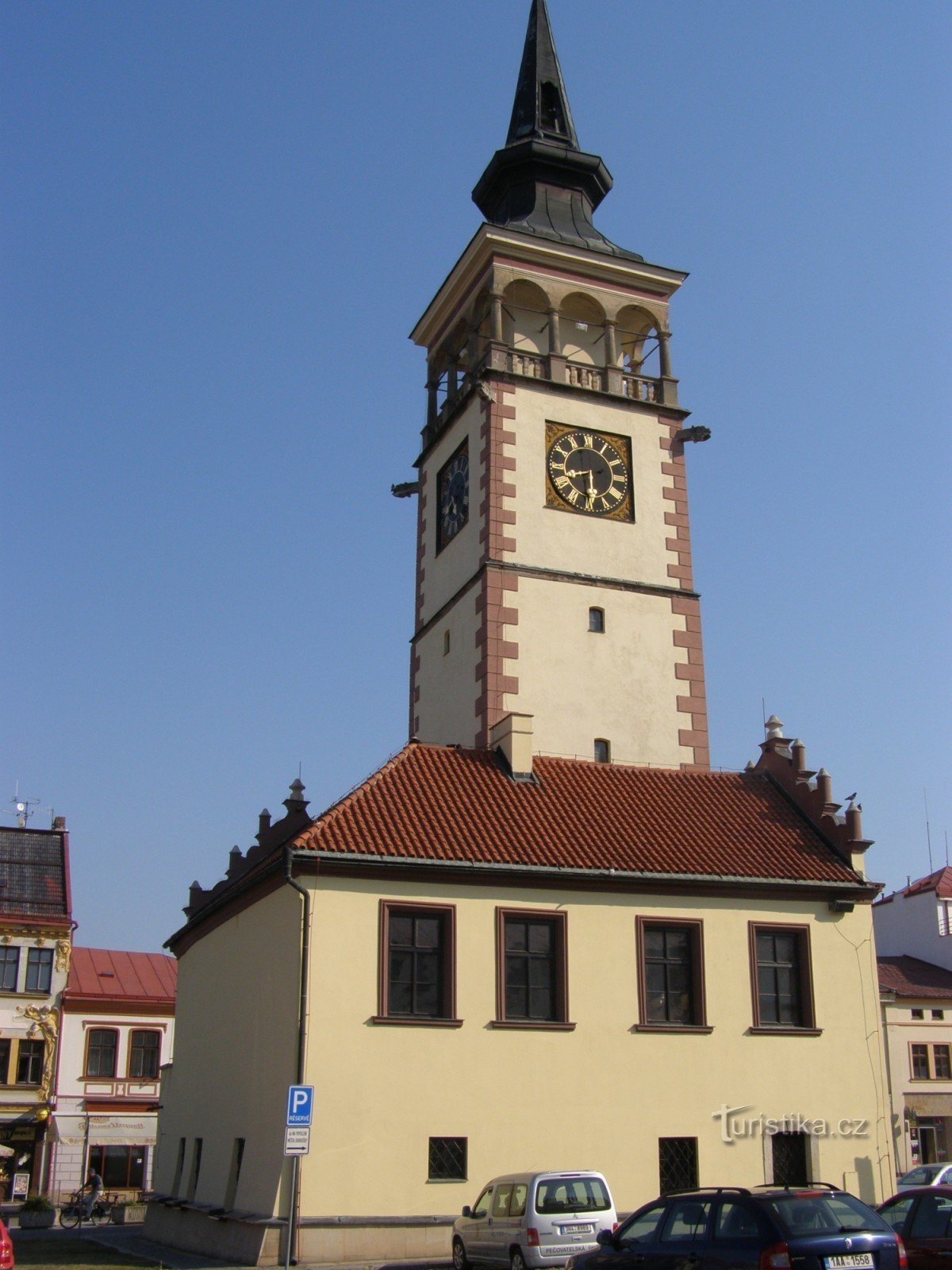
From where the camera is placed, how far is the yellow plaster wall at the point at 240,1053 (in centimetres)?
2172

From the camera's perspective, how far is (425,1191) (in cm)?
2102

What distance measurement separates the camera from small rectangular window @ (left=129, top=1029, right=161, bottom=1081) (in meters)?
49.2

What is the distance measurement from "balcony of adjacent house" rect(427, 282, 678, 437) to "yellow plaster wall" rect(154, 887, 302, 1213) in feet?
49.5

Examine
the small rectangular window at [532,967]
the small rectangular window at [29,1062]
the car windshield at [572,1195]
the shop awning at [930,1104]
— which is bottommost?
the car windshield at [572,1195]

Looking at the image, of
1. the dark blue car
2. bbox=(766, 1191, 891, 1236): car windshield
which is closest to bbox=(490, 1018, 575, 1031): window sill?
the dark blue car

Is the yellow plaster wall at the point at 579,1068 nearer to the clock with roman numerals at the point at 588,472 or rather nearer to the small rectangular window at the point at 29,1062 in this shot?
the clock with roman numerals at the point at 588,472

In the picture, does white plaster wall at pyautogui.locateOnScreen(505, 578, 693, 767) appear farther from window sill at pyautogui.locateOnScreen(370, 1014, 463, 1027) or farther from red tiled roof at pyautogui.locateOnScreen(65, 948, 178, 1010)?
red tiled roof at pyautogui.locateOnScreen(65, 948, 178, 1010)

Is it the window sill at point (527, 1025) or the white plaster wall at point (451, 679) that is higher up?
the white plaster wall at point (451, 679)

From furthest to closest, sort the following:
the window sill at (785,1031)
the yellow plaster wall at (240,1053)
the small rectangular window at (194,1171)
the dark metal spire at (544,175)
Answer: the dark metal spire at (544,175), the small rectangular window at (194,1171), the window sill at (785,1031), the yellow plaster wall at (240,1053)

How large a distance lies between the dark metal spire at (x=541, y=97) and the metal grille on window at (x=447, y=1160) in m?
28.5

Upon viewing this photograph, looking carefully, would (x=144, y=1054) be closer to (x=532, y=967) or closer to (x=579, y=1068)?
(x=532, y=967)

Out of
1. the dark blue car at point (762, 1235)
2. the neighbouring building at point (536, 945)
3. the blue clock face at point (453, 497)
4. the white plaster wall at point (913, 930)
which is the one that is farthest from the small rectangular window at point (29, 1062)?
the white plaster wall at point (913, 930)

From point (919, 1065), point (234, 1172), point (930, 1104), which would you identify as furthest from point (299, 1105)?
point (919, 1065)

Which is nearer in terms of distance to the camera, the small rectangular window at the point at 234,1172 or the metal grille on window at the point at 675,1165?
the metal grille on window at the point at 675,1165
